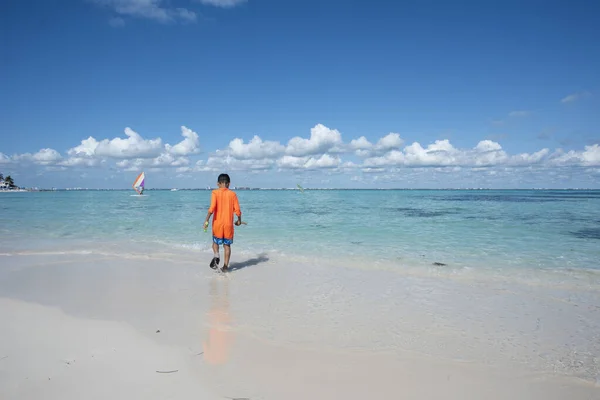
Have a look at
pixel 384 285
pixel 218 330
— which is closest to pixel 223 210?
pixel 218 330

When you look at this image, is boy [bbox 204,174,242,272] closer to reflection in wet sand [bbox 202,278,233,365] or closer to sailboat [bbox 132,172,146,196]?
reflection in wet sand [bbox 202,278,233,365]

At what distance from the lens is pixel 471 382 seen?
364 cm

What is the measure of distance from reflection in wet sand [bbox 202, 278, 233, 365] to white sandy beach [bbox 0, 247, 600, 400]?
22 millimetres

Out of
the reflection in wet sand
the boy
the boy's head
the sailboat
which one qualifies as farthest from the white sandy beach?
the sailboat

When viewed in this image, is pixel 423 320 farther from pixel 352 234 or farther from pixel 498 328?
pixel 352 234

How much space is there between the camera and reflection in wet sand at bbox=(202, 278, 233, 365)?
4.03 metres

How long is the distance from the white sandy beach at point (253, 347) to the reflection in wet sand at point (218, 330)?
0.07 feet

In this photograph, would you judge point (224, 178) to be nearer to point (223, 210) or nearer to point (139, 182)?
point (223, 210)

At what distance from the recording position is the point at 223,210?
325 inches

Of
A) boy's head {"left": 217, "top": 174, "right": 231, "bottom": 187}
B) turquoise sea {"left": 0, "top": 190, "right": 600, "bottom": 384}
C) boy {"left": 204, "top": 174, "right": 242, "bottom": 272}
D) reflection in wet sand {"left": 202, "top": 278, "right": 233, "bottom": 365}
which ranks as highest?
boy's head {"left": 217, "top": 174, "right": 231, "bottom": 187}

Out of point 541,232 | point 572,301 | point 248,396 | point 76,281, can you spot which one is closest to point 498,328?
point 572,301

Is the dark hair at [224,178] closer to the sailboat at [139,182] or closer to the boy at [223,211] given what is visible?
the boy at [223,211]

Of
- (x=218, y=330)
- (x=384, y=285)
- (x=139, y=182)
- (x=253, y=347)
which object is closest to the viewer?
(x=253, y=347)

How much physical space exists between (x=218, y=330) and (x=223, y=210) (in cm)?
384
